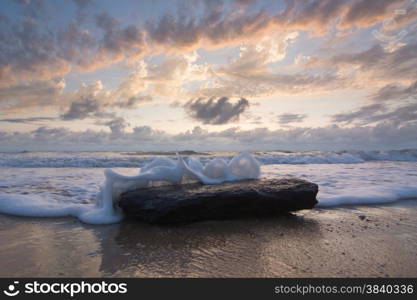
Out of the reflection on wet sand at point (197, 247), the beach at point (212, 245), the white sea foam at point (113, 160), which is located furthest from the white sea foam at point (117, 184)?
the white sea foam at point (113, 160)

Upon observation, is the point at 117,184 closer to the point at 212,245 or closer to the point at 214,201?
the point at 214,201

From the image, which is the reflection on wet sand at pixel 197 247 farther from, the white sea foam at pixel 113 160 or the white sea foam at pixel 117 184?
the white sea foam at pixel 113 160

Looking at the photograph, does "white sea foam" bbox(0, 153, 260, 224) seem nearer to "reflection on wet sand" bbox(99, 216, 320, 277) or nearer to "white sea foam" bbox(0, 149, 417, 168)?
"reflection on wet sand" bbox(99, 216, 320, 277)

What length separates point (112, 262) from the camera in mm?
2180

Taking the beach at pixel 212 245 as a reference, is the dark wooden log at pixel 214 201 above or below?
above

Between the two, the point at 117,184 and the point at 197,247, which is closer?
the point at 197,247

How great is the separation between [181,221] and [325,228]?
1944 mm

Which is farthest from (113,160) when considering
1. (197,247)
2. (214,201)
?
(197,247)

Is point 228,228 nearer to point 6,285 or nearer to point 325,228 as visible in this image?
point 325,228

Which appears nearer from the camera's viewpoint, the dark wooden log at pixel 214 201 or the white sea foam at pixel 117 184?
the dark wooden log at pixel 214 201

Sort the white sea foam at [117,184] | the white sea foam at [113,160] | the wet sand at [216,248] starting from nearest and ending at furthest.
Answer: the wet sand at [216,248]
the white sea foam at [117,184]
the white sea foam at [113,160]

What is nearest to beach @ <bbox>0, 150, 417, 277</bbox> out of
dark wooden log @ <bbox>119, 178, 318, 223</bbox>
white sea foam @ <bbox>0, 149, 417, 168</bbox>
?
dark wooden log @ <bbox>119, 178, 318, 223</bbox>

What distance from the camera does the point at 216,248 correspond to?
8.08 ft

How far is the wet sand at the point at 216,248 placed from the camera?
6.63 feet
